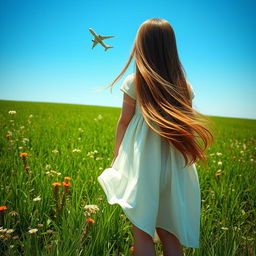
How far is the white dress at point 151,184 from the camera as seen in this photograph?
4.86 ft

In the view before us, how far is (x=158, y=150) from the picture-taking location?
1.56 meters

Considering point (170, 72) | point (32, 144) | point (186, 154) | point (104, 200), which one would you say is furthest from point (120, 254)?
point (32, 144)

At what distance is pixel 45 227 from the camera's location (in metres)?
2.05

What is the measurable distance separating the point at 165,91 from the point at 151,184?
0.61 metres

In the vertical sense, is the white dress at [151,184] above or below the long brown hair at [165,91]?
below

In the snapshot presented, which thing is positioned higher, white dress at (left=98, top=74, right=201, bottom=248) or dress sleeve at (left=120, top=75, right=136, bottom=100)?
dress sleeve at (left=120, top=75, right=136, bottom=100)

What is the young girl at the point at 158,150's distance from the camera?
150 centimetres

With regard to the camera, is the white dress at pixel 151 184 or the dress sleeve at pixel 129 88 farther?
the dress sleeve at pixel 129 88

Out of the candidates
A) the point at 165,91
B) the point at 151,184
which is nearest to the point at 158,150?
the point at 151,184

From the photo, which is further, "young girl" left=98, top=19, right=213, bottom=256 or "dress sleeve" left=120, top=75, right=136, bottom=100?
"dress sleeve" left=120, top=75, right=136, bottom=100

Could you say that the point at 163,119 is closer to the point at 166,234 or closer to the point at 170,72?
the point at 170,72

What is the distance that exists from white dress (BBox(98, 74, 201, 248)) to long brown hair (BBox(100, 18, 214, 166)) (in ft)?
0.28

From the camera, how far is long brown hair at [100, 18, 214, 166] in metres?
1.57

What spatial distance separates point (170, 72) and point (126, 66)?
1.09 ft
